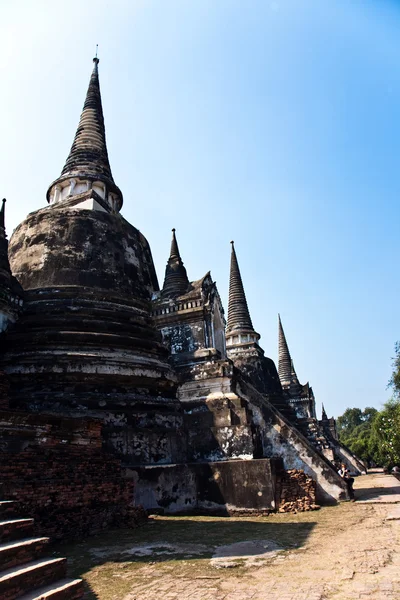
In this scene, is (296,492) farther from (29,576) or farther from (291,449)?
(29,576)

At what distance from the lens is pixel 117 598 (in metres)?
4.09

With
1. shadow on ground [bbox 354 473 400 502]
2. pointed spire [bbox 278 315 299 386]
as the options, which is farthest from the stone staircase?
pointed spire [bbox 278 315 299 386]

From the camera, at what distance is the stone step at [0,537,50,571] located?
13.1ft

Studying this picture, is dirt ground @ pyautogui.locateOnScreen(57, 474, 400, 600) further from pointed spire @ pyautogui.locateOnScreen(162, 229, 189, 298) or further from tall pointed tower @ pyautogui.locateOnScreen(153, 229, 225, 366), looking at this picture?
pointed spire @ pyautogui.locateOnScreen(162, 229, 189, 298)

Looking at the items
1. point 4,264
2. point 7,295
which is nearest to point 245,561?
point 7,295

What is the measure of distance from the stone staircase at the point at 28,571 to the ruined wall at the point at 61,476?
1.43 metres

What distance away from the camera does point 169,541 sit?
6.47 metres

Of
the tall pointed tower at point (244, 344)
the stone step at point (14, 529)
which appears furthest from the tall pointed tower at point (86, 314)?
the tall pointed tower at point (244, 344)

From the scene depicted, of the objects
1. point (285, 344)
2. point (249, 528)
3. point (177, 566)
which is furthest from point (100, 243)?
point (285, 344)

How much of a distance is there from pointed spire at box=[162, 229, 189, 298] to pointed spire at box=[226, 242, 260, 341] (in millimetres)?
11202

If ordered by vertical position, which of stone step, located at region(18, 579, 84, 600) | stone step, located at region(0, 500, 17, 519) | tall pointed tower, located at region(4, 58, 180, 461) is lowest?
stone step, located at region(18, 579, 84, 600)

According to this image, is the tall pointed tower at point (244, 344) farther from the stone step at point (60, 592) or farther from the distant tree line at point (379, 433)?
the stone step at point (60, 592)

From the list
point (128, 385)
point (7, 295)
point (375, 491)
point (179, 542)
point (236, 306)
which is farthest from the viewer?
point (236, 306)

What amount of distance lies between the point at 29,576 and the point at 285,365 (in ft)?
110
